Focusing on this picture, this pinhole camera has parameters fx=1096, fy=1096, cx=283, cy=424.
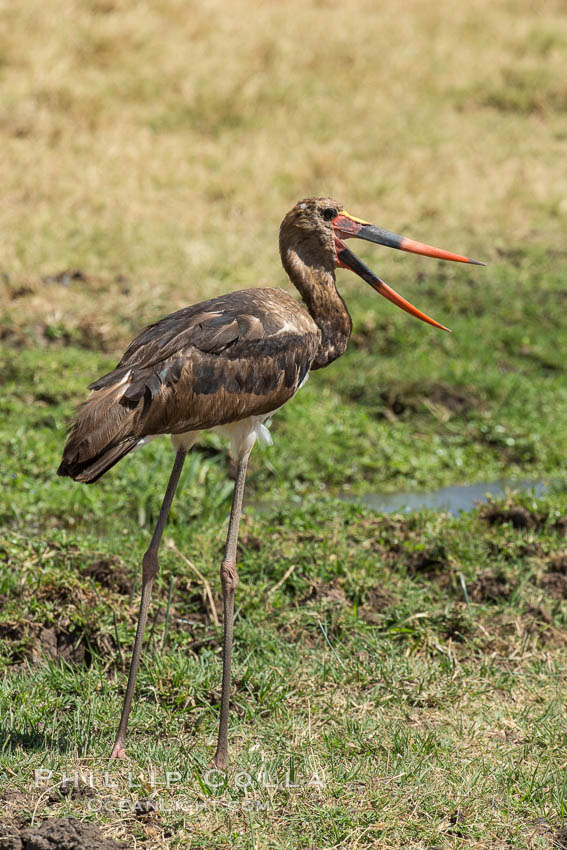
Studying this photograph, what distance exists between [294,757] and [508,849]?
0.75 metres

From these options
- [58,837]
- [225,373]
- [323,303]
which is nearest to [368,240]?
[323,303]

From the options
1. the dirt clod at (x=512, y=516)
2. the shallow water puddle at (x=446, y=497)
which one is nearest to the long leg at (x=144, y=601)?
the dirt clod at (x=512, y=516)

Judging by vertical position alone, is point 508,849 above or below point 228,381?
below

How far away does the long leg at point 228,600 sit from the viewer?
11.5 feet

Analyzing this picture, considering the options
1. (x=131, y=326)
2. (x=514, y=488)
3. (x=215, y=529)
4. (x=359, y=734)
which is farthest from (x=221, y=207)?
(x=359, y=734)

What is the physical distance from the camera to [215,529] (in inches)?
203

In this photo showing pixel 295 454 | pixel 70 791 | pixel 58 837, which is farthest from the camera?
pixel 295 454

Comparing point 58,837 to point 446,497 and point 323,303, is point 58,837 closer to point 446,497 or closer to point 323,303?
point 323,303

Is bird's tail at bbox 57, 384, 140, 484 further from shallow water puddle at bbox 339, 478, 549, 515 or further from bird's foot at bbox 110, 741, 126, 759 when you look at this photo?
shallow water puddle at bbox 339, 478, 549, 515

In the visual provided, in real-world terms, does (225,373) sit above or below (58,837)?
above

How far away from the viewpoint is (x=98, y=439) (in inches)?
136

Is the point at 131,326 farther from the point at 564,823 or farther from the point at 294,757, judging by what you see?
the point at 564,823

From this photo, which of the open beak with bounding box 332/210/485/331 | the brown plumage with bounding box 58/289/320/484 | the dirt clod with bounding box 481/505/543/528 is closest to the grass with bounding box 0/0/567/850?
the dirt clod with bounding box 481/505/543/528

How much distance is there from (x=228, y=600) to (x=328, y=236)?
→ 1.39 meters
